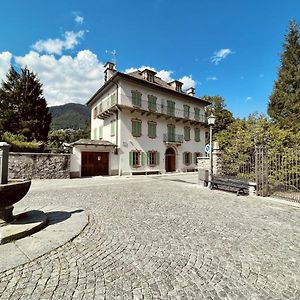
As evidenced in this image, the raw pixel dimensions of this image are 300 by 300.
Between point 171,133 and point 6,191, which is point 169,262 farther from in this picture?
point 171,133

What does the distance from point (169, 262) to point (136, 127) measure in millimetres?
18342

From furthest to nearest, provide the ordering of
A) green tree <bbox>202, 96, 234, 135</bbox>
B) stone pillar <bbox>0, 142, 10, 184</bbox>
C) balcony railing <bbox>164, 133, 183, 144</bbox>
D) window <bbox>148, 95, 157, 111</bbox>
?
1. green tree <bbox>202, 96, 234, 135</bbox>
2. balcony railing <bbox>164, 133, 183, 144</bbox>
3. window <bbox>148, 95, 157, 111</bbox>
4. stone pillar <bbox>0, 142, 10, 184</bbox>

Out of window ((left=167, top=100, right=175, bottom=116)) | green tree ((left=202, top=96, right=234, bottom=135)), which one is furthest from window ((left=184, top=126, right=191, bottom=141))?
green tree ((left=202, top=96, right=234, bottom=135))

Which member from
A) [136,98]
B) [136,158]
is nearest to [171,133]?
[136,158]

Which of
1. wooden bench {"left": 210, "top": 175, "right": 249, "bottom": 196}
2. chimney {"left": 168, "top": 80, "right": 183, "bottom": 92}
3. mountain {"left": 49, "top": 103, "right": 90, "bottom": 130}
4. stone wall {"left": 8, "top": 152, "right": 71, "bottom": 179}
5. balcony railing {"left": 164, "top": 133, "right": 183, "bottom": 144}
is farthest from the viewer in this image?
mountain {"left": 49, "top": 103, "right": 90, "bottom": 130}

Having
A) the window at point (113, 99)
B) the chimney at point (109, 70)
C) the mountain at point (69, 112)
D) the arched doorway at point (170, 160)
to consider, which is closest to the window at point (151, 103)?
the window at point (113, 99)

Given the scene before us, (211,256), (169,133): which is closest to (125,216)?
(211,256)

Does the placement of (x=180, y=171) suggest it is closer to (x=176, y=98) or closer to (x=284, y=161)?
(x=176, y=98)

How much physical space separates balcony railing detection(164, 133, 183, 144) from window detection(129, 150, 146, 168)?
372cm

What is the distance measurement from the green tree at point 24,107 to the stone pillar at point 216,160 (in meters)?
23.7

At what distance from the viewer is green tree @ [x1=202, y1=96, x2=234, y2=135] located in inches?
1461

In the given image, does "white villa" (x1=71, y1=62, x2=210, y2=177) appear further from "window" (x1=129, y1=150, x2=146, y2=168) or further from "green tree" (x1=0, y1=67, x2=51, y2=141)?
"green tree" (x1=0, y1=67, x2=51, y2=141)

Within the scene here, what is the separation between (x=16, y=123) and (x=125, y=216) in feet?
90.0

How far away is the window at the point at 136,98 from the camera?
813 inches
